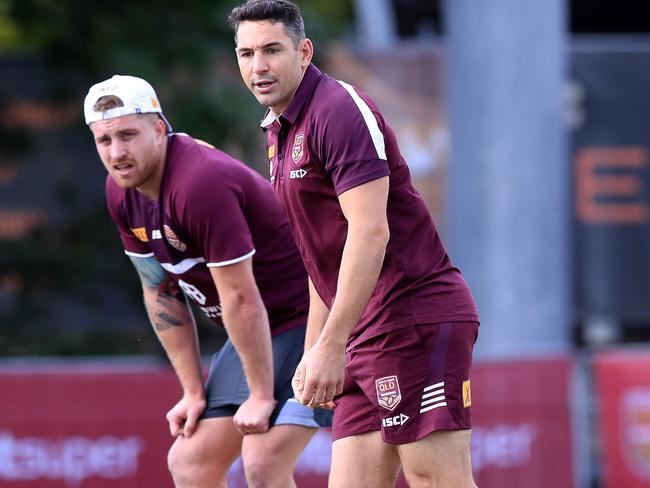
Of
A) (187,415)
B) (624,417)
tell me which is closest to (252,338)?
(187,415)

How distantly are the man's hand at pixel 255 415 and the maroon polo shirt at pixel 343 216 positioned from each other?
2.34 ft

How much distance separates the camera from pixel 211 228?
209 inches

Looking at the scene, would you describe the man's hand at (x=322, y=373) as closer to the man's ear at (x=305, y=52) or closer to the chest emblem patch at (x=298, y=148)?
the chest emblem patch at (x=298, y=148)

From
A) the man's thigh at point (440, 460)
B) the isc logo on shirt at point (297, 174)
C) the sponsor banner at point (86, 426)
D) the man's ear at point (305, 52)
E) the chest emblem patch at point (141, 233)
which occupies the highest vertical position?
the man's ear at point (305, 52)

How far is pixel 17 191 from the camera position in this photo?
1453 cm

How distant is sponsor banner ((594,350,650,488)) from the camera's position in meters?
10.0

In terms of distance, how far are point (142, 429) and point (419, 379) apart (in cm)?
544

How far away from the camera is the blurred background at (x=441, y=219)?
9.87m

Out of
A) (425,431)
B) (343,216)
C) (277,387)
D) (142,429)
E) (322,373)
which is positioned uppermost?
(343,216)

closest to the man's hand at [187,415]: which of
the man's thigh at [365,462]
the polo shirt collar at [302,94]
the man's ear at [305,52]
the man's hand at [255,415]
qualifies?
the man's hand at [255,415]

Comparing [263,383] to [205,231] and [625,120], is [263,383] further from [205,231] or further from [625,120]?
[625,120]

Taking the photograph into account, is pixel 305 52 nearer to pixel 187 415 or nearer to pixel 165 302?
pixel 165 302

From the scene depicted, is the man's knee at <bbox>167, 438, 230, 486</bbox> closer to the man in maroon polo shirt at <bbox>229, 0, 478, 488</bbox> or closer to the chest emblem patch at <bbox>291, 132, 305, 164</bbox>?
the man in maroon polo shirt at <bbox>229, 0, 478, 488</bbox>

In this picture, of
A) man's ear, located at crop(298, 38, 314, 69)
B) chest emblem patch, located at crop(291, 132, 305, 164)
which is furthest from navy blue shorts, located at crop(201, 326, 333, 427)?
man's ear, located at crop(298, 38, 314, 69)
